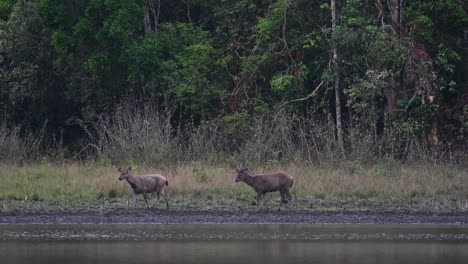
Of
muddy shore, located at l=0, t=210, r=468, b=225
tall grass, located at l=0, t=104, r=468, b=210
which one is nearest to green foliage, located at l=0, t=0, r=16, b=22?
tall grass, located at l=0, t=104, r=468, b=210

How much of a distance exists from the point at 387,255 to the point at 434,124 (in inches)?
546

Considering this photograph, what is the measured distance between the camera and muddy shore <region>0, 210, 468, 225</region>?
17.5 m

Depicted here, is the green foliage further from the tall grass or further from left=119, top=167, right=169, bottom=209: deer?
left=119, top=167, right=169, bottom=209: deer

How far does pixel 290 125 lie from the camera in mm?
25297

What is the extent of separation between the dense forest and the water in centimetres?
662

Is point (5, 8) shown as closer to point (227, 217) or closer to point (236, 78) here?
point (236, 78)

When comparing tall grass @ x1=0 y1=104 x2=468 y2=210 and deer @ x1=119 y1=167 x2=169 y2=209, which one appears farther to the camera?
tall grass @ x1=0 y1=104 x2=468 y2=210

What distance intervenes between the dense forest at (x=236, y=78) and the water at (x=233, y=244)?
662cm

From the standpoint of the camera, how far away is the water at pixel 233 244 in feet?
43.7

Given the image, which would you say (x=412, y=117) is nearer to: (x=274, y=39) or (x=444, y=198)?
(x=274, y=39)

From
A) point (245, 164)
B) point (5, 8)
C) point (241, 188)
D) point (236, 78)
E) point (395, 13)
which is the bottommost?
point (241, 188)

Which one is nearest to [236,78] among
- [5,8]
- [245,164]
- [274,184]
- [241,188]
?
[245,164]

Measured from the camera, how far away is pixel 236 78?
28984 mm

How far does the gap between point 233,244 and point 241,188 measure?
19.8ft
